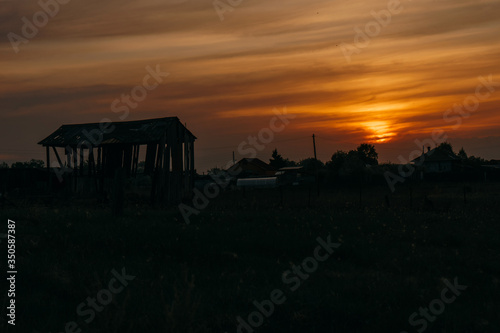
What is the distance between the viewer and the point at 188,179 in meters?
35.6

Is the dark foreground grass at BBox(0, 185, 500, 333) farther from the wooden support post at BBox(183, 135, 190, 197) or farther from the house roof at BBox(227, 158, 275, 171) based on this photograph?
the house roof at BBox(227, 158, 275, 171)

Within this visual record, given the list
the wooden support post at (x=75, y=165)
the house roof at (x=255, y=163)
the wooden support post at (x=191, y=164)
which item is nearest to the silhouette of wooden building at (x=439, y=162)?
the house roof at (x=255, y=163)

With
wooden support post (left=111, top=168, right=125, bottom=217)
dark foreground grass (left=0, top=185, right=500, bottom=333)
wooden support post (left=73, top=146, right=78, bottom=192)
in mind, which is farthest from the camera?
wooden support post (left=73, top=146, right=78, bottom=192)

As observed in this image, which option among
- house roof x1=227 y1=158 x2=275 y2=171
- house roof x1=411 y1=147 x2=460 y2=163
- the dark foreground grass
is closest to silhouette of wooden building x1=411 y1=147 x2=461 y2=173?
house roof x1=411 y1=147 x2=460 y2=163

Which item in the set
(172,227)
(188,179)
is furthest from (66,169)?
(172,227)

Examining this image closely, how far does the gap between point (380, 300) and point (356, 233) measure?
646 cm

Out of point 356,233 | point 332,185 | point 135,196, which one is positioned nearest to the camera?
point 356,233

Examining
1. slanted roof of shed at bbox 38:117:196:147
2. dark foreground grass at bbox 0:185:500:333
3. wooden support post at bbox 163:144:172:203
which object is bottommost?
dark foreground grass at bbox 0:185:500:333

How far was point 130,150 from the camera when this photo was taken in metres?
33.2

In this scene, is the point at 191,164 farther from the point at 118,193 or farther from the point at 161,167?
the point at 118,193

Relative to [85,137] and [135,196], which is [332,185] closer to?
[135,196]

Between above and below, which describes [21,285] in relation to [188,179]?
below

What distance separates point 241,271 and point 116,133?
929 inches

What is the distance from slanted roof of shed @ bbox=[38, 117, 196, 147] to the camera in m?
32.5
